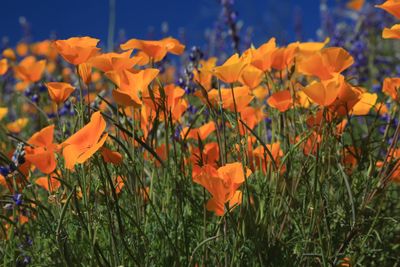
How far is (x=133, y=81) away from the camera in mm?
1439

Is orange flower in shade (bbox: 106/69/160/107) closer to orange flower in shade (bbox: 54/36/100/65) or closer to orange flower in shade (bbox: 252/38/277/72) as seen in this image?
orange flower in shade (bbox: 54/36/100/65)

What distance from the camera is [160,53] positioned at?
65.4 inches

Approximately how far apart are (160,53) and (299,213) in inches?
22.0

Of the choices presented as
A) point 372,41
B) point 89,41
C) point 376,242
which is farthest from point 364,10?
point 89,41

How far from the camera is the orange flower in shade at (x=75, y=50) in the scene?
4.67 feet

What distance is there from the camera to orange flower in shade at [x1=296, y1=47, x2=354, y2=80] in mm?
1517

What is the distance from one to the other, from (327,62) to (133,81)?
1.58ft

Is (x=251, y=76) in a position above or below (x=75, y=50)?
below

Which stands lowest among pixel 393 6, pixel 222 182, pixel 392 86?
pixel 222 182

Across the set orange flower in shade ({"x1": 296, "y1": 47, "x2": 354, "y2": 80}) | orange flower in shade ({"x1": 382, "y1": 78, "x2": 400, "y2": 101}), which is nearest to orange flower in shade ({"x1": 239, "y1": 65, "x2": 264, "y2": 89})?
orange flower in shade ({"x1": 296, "y1": 47, "x2": 354, "y2": 80})

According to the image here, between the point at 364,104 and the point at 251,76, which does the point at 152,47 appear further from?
the point at 364,104

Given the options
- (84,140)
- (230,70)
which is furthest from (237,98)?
(84,140)

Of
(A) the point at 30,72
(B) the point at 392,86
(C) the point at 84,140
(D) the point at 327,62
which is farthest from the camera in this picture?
(A) the point at 30,72

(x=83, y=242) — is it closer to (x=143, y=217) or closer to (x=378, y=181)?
(x=143, y=217)
